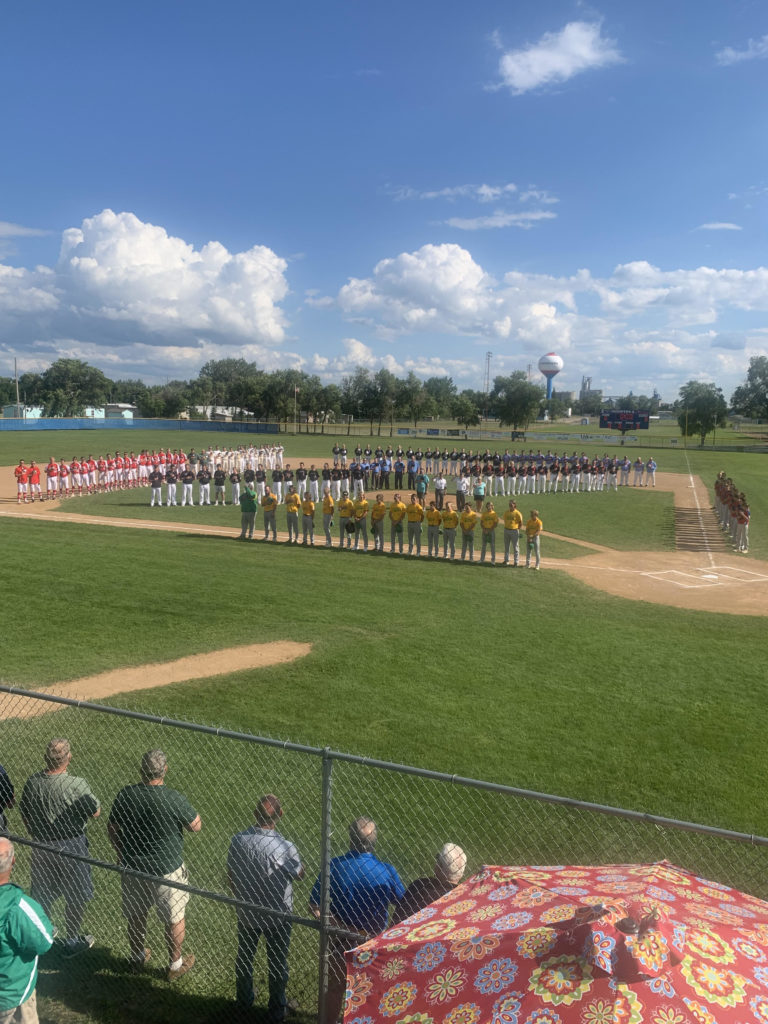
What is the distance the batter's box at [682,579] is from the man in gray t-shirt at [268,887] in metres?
14.5

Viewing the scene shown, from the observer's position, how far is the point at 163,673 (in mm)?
10922

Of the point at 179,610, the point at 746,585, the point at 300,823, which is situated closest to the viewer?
the point at 300,823

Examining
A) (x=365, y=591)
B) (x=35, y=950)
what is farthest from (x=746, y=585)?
(x=35, y=950)

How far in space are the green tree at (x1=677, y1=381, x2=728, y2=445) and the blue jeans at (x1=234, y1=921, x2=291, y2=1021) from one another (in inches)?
3293

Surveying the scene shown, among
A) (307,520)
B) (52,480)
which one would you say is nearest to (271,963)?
(307,520)

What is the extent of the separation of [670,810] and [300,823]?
3520mm

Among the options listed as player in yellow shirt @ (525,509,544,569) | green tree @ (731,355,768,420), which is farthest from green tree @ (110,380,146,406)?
player in yellow shirt @ (525,509,544,569)

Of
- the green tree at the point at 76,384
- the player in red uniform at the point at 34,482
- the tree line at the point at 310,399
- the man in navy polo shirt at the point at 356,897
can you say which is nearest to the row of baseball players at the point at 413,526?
the player in red uniform at the point at 34,482

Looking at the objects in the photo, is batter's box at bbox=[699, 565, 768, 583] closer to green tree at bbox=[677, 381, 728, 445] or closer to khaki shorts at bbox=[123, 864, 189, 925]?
khaki shorts at bbox=[123, 864, 189, 925]

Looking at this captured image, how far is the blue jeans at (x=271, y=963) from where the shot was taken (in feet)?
15.2

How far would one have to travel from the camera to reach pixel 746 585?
17.4m

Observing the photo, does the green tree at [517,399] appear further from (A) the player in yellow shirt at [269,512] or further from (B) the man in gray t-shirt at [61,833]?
(B) the man in gray t-shirt at [61,833]

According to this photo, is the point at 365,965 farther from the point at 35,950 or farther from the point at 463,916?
Result: the point at 35,950

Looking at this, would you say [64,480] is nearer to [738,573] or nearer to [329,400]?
[738,573]
